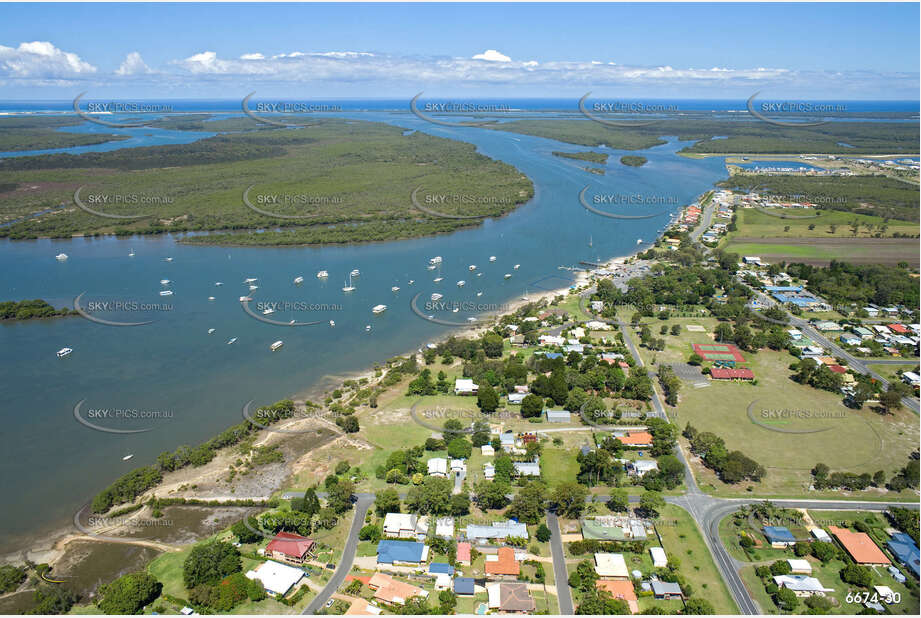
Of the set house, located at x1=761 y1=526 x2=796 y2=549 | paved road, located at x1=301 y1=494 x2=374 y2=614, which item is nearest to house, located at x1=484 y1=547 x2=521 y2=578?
paved road, located at x1=301 y1=494 x2=374 y2=614

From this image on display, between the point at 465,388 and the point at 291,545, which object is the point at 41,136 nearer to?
the point at 465,388

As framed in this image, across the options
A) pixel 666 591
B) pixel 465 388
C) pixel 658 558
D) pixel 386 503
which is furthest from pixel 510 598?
pixel 465 388

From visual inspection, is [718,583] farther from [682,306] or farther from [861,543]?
[682,306]

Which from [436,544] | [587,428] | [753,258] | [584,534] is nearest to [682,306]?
[753,258]

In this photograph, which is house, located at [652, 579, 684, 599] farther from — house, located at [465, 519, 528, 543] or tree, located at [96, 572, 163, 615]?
tree, located at [96, 572, 163, 615]

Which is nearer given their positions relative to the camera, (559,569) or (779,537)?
(559,569)

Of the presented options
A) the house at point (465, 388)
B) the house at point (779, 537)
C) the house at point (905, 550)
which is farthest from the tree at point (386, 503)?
the house at point (905, 550)

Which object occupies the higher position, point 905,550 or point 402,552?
point 905,550
